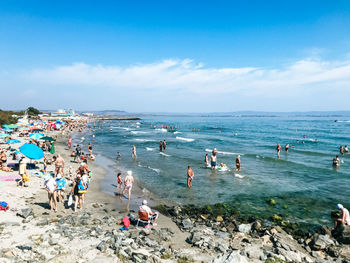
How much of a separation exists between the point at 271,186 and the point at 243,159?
11.5 meters

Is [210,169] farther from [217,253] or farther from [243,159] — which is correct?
[217,253]

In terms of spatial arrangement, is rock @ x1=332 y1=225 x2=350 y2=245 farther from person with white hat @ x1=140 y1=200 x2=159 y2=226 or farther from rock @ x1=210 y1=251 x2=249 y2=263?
person with white hat @ x1=140 y1=200 x2=159 y2=226

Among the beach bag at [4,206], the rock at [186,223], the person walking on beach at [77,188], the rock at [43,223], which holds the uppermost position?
the person walking on beach at [77,188]

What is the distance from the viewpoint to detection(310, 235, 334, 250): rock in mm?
9414

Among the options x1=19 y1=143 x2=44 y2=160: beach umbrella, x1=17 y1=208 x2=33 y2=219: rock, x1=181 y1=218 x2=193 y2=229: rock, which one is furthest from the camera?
x1=19 y1=143 x2=44 y2=160: beach umbrella

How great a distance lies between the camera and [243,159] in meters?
30.1

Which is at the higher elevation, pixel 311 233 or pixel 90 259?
pixel 90 259

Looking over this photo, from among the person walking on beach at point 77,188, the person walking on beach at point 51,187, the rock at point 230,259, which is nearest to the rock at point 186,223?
the rock at point 230,259

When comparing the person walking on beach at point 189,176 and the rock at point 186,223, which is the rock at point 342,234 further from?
the person walking on beach at point 189,176

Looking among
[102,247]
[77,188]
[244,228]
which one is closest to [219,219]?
[244,228]

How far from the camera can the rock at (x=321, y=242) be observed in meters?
9.41

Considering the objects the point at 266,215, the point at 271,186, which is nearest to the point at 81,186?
the point at 266,215

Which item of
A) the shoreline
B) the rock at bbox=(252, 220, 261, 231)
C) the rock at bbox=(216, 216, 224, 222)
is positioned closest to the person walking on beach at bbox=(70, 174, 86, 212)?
the shoreline

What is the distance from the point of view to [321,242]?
9.57m
